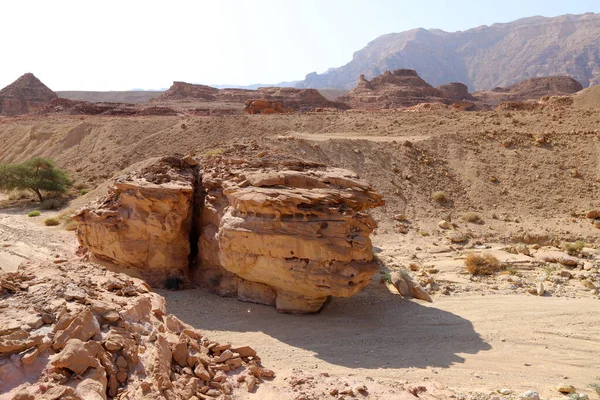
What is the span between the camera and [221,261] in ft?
33.8

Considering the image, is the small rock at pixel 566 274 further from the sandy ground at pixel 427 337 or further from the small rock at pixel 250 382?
the small rock at pixel 250 382

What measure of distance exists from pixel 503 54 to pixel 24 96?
447 feet

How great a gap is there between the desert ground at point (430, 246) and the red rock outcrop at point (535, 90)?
4296 centimetres

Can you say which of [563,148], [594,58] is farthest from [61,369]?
[594,58]

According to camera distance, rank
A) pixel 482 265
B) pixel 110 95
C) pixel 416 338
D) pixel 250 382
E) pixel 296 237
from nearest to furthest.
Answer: pixel 250 382 < pixel 416 338 < pixel 296 237 < pixel 482 265 < pixel 110 95

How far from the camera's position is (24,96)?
5719 cm

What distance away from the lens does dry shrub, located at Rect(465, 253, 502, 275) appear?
12.9 meters

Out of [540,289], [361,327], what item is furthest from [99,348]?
[540,289]

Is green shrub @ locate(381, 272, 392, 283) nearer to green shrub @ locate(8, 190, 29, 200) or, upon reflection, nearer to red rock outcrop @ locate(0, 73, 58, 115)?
green shrub @ locate(8, 190, 29, 200)

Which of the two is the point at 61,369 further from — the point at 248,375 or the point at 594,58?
the point at 594,58

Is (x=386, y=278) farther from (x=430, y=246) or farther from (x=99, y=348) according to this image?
(x=99, y=348)

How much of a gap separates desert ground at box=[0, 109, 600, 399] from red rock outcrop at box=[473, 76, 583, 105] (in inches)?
1691

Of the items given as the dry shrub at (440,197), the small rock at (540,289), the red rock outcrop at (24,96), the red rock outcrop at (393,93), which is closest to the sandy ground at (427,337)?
the small rock at (540,289)

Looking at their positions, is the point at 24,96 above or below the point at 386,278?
above
